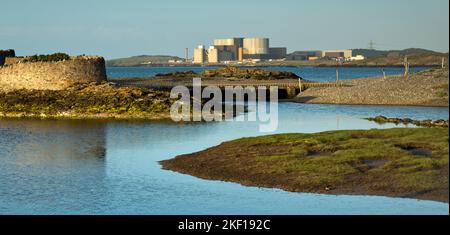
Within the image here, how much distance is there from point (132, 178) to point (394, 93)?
4344 cm

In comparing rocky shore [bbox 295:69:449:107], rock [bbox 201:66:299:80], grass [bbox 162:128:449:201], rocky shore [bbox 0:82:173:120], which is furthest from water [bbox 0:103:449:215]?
rock [bbox 201:66:299:80]

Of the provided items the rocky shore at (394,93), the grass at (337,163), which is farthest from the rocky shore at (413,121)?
the rocky shore at (394,93)

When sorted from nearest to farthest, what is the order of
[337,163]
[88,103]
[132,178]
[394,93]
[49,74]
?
[337,163] < [132,178] < [88,103] < [49,74] < [394,93]

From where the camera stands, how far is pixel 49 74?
208 feet

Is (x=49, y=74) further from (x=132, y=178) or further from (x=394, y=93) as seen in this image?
(x=132, y=178)

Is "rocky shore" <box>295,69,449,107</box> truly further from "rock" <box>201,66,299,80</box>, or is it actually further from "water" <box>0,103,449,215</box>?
"rock" <box>201,66,299,80</box>

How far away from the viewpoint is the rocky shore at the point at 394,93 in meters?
65.5

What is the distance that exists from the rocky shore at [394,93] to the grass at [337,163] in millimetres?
30455

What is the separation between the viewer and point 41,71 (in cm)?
6356

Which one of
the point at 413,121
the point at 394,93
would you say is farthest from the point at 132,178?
the point at 394,93

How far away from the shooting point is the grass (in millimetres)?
26125

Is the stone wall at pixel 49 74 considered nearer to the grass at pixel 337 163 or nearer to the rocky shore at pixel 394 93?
the rocky shore at pixel 394 93

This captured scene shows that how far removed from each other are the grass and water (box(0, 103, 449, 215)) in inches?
37.0
